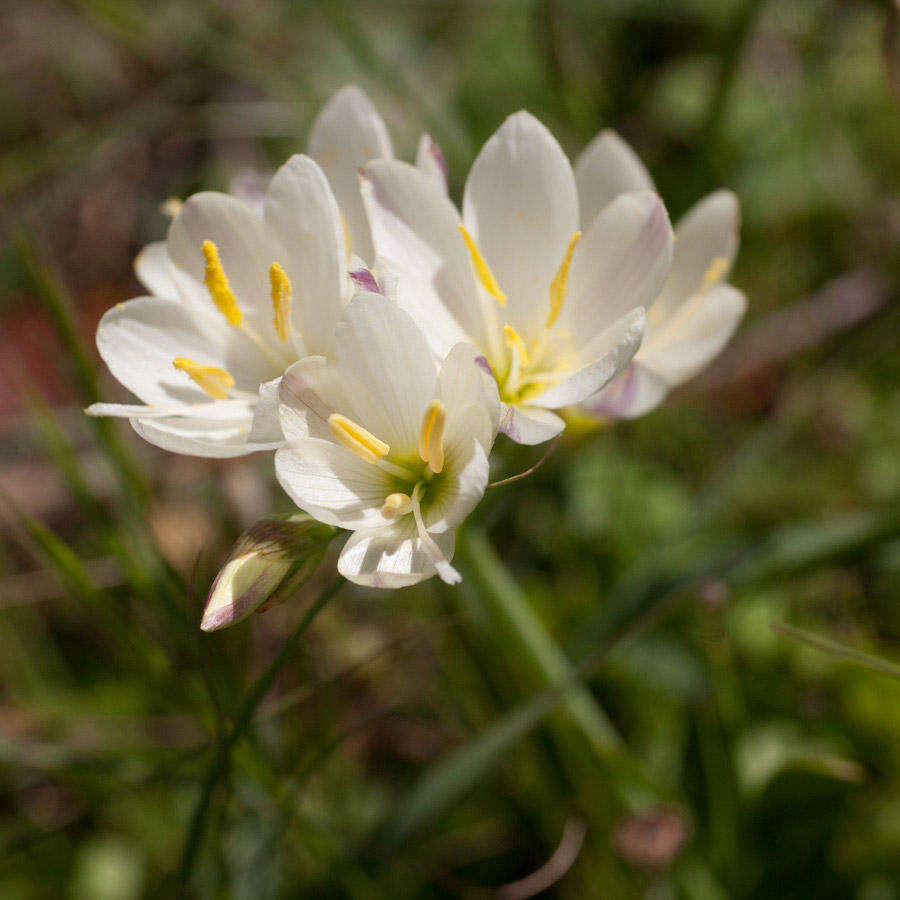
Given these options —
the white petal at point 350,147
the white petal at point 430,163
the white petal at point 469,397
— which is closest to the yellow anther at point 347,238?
the white petal at point 350,147

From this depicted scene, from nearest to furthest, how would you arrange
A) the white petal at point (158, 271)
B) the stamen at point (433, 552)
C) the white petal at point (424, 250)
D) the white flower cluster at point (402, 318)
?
the stamen at point (433, 552), the white flower cluster at point (402, 318), the white petal at point (424, 250), the white petal at point (158, 271)

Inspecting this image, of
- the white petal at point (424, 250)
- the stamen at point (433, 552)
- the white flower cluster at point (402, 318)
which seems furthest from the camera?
the white petal at point (424, 250)

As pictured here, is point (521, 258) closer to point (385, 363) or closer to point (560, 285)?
point (560, 285)

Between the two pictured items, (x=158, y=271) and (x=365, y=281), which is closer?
(x=365, y=281)

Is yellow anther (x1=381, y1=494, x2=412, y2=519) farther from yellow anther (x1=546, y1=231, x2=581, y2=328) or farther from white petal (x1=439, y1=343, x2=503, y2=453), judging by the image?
yellow anther (x1=546, y1=231, x2=581, y2=328)

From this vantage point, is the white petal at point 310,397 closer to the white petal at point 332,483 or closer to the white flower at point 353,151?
the white petal at point 332,483

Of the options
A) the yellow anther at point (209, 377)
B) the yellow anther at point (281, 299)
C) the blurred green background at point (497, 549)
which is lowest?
the blurred green background at point (497, 549)

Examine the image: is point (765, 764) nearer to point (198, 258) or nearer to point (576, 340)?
point (576, 340)

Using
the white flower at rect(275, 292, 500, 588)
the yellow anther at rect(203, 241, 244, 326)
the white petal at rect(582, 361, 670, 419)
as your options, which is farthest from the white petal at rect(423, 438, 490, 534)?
the yellow anther at rect(203, 241, 244, 326)

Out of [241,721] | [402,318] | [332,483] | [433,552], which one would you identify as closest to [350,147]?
[402,318]
